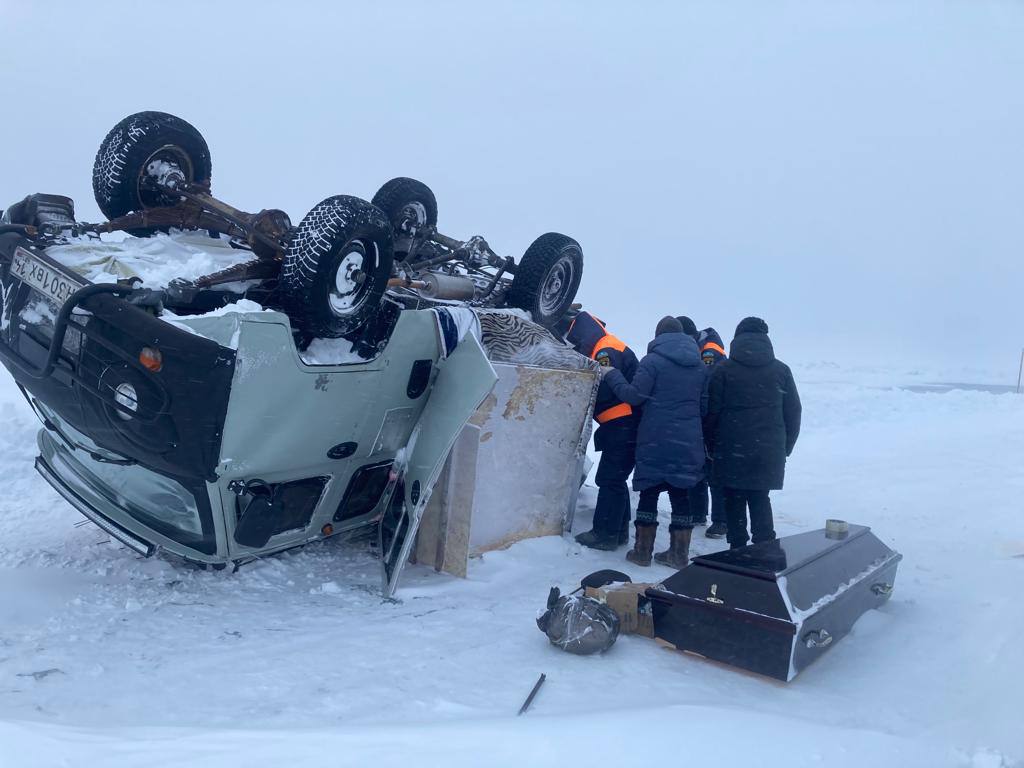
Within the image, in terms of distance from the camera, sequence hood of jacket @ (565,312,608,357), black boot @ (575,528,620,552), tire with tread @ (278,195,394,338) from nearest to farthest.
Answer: tire with tread @ (278,195,394,338) → black boot @ (575,528,620,552) → hood of jacket @ (565,312,608,357)

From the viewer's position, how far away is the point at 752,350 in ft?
18.0

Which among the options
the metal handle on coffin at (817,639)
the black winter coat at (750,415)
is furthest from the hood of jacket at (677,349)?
the metal handle on coffin at (817,639)

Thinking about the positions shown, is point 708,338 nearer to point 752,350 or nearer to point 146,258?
point 752,350

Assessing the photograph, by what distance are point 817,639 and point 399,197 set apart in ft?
14.8

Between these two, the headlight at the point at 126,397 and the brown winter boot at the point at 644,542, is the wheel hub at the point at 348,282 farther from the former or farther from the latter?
the brown winter boot at the point at 644,542

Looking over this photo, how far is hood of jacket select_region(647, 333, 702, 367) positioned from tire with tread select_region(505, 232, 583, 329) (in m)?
1.06

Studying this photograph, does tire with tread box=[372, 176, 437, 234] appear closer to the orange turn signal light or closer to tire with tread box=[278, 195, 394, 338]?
tire with tread box=[278, 195, 394, 338]

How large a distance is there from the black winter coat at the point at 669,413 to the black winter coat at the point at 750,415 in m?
0.13

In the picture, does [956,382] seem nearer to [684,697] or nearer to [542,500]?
[542,500]

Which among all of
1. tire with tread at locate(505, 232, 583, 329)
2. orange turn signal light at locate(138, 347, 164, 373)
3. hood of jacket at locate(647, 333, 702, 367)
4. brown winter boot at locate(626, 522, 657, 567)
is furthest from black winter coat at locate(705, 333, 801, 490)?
orange turn signal light at locate(138, 347, 164, 373)

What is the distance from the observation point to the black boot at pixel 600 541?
579cm

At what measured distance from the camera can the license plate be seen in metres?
3.65

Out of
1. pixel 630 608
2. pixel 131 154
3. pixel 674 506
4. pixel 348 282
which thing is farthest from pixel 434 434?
pixel 131 154

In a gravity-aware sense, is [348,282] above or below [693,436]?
above
